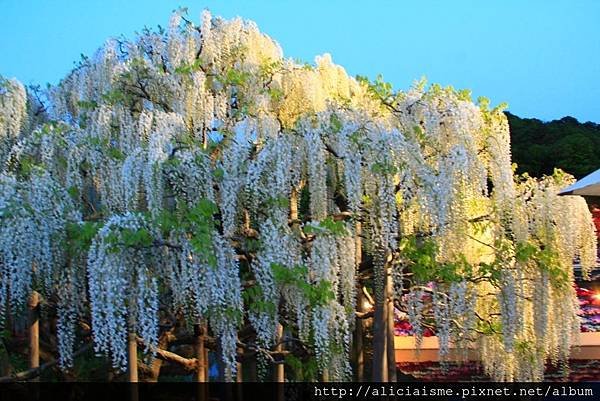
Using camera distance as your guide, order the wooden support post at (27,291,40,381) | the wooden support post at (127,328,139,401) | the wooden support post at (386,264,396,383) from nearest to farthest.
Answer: the wooden support post at (127,328,139,401) < the wooden support post at (27,291,40,381) < the wooden support post at (386,264,396,383)

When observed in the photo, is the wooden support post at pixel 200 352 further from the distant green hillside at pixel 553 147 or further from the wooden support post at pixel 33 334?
the distant green hillside at pixel 553 147

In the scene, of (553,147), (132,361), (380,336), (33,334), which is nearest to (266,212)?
(132,361)

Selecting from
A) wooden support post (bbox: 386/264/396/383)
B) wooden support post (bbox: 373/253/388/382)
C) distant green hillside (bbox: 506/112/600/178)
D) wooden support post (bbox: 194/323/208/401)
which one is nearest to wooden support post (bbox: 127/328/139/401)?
wooden support post (bbox: 194/323/208/401)

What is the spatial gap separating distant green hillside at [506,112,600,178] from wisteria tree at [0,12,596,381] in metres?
8.86

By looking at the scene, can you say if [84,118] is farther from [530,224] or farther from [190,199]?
[530,224]

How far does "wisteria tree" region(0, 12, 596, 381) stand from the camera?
484 centimetres

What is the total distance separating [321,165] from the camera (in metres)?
5.42

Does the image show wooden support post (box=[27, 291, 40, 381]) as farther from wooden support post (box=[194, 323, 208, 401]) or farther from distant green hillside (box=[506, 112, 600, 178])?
distant green hillside (box=[506, 112, 600, 178])

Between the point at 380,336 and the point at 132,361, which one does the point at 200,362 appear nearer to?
the point at 132,361

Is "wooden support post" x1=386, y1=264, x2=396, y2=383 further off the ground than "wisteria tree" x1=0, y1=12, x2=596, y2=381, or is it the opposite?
"wisteria tree" x1=0, y1=12, x2=596, y2=381

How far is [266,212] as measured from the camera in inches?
209

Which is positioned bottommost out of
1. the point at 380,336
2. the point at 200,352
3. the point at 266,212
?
the point at 200,352

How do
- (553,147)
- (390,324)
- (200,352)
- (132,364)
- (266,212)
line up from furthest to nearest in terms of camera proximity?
1. (553,147)
2. (390,324)
3. (200,352)
4. (266,212)
5. (132,364)

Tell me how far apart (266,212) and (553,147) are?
1200 centimetres
